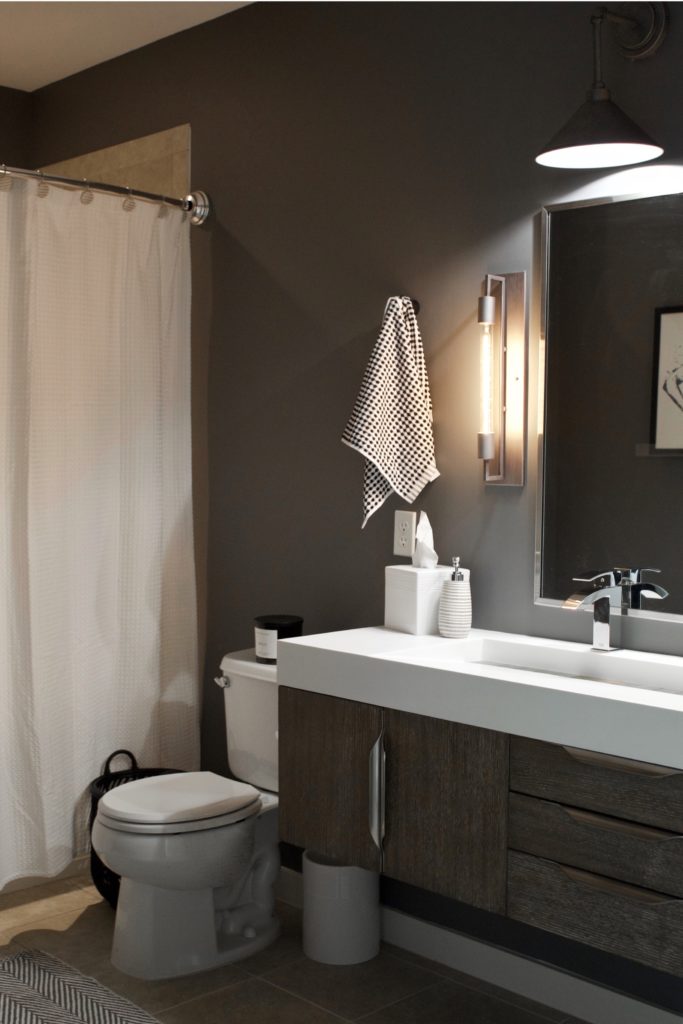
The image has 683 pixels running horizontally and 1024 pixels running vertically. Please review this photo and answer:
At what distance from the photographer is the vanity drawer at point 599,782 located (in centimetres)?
201

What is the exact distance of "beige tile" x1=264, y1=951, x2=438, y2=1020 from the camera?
2.68 metres

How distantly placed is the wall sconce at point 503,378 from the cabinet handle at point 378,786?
0.73 m

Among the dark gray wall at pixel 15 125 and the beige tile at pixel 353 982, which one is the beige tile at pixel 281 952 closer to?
the beige tile at pixel 353 982

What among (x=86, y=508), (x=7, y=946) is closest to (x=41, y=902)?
(x=7, y=946)

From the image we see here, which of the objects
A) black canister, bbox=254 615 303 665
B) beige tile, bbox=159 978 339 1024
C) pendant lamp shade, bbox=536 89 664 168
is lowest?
beige tile, bbox=159 978 339 1024

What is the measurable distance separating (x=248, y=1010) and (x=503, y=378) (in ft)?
5.31

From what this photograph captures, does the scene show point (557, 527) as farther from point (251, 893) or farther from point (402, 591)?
point (251, 893)

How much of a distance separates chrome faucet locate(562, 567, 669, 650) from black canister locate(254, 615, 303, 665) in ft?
2.71

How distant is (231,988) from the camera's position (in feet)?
9.06

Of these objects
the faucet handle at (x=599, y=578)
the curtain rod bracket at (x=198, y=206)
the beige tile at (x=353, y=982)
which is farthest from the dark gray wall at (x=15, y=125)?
the beige tile at (x=353, y=982)

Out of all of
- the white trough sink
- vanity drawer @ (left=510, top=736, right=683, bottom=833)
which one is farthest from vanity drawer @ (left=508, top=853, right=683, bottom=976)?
the white trough sink

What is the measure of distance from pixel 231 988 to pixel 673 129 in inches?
87.8

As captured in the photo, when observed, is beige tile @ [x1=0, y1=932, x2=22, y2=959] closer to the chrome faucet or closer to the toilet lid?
the toilet lid

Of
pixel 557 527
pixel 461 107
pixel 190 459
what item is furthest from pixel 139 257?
pixel 557 527
